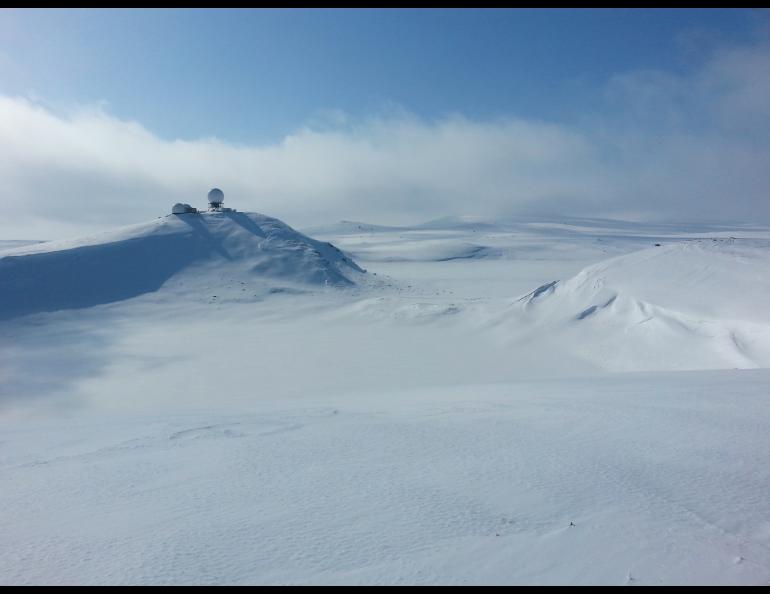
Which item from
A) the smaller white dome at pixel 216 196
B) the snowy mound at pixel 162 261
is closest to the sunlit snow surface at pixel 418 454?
the snowy mound at pixel 162 261

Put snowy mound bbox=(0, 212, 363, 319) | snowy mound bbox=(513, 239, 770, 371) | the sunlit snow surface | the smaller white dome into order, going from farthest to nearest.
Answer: the smaller white dome, snowy mound bbox=(0, 212, 363, 319), snowy mound bbox=(513, 239, 770, 371), the sunlit snow surface

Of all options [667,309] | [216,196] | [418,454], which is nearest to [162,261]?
[216,196]

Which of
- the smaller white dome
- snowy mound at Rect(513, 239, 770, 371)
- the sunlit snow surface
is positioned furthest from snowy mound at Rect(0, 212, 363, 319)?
snowy mound at Rect(513, 239, 770, 371)

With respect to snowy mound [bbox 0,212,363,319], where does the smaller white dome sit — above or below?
above

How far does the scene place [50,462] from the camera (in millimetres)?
6078

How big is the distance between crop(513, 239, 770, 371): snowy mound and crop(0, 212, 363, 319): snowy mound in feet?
46.1

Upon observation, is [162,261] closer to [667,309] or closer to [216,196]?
[216,196]

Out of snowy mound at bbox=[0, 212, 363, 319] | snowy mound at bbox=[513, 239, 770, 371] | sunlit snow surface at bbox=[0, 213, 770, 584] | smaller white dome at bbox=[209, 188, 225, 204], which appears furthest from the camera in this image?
smaller white dome at bbox=[209, 188, 225, 204]

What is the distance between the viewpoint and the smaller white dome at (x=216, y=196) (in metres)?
38.8

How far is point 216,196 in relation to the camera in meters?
38.9

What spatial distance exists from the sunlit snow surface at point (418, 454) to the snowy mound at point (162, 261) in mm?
8159

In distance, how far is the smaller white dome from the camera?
127 feet

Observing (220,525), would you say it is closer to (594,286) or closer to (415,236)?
(594,286)

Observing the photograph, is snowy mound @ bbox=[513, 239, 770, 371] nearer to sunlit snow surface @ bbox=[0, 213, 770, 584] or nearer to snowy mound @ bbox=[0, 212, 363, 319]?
sunlit snow surface @ bbox=[0, 213, 770, 584]
